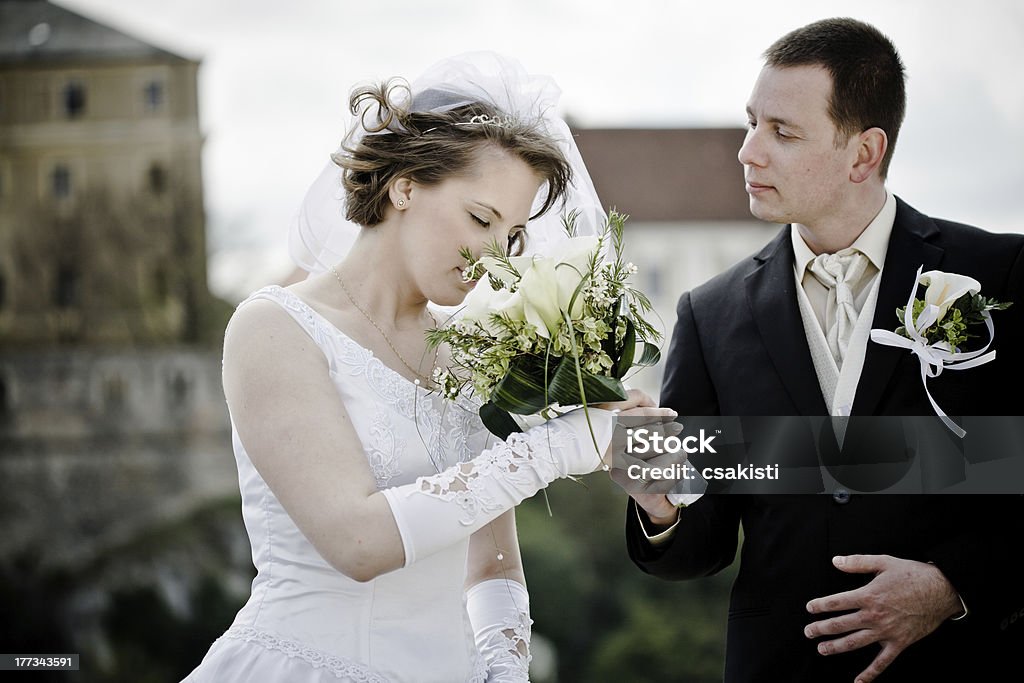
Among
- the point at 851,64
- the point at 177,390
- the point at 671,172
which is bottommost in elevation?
the point at 177,390

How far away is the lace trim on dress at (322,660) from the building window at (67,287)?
34.8 metres

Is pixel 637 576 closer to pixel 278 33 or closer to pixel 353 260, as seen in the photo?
pixel 278 33

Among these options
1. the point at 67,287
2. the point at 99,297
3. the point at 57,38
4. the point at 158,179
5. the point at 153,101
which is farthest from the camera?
the point at 57,38

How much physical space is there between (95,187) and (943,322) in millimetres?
36854

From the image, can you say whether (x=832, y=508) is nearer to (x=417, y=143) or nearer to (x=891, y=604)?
(x=891, y=604)

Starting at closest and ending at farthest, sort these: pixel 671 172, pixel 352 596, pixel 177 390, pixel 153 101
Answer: pixel 352 596 < pixel 177 390 < pixel 671 172 < pixel 153 101

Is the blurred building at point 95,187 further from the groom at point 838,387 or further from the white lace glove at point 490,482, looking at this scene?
the white lace glove at point 490,482

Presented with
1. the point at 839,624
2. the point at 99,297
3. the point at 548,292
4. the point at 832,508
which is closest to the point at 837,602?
the point at 839,624

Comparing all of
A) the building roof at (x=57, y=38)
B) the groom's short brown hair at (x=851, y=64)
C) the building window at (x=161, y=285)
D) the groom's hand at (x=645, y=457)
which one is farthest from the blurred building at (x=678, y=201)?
the groom's hand at (x=645, y=457)

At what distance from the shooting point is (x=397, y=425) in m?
2.55

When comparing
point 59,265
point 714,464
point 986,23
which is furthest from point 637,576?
point 714,464

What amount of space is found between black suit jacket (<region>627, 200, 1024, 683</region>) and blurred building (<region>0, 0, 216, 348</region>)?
32001 mm

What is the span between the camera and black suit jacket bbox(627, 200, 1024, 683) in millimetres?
2650

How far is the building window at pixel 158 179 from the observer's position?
35.7 m
